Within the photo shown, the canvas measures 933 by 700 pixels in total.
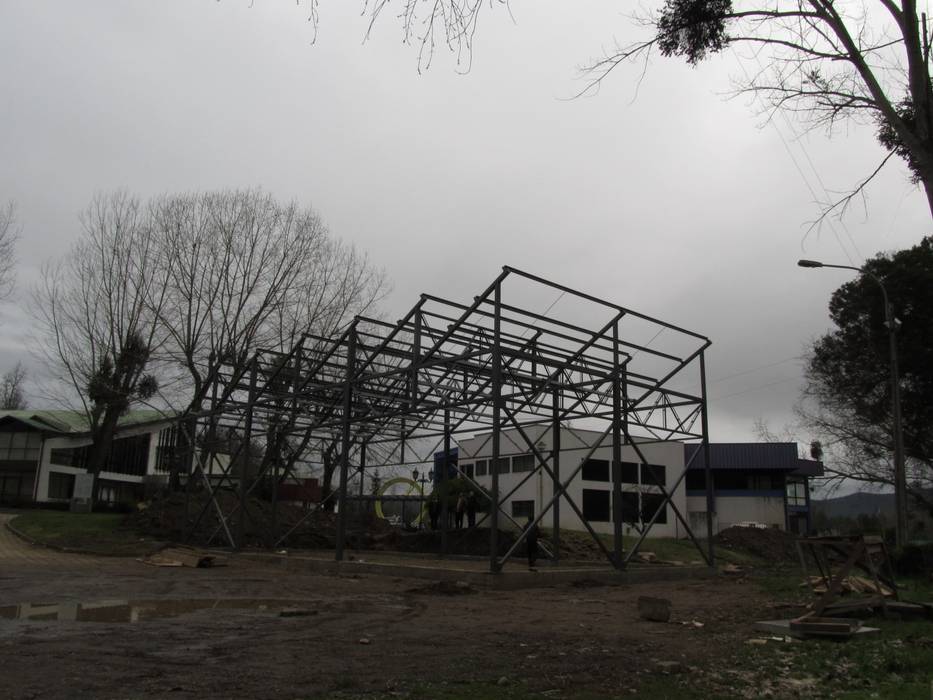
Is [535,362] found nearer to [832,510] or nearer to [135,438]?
[135,438]

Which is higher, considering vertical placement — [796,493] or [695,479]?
[695,479]

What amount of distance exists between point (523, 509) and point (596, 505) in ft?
14.3

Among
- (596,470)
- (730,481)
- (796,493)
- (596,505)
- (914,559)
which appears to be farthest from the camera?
(796,493)

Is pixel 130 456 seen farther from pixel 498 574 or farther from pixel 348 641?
pixel 348 641

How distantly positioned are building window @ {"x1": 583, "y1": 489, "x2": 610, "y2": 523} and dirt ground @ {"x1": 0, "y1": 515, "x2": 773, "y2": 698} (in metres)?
27.2

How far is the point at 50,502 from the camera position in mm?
40938

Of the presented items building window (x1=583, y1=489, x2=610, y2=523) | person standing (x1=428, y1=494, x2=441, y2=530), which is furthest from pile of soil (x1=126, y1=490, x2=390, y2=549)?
building window (x1=583, y1=489, x2=610, y2=523)

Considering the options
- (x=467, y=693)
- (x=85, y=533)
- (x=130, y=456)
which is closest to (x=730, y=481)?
(x=85, y=533)

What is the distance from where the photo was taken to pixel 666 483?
149ft

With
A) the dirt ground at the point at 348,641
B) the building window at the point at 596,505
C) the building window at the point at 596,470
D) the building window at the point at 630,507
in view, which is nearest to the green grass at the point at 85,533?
the dirt ground at the point at 348,641

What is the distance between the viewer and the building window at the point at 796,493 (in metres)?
52.5

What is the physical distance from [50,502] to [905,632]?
4445 centimetres

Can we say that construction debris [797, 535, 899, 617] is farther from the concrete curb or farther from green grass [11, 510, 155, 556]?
green grass [11, 510, 155, 556]

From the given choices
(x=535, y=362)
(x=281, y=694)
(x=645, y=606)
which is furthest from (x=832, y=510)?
(x=281, y=694)
